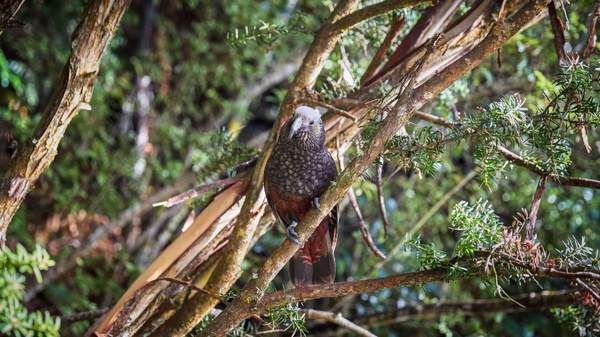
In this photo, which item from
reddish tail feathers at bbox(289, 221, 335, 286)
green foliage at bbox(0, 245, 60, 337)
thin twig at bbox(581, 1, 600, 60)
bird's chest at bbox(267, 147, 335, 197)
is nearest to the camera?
A: green foliage at bbox(0, 245, 60, 337)

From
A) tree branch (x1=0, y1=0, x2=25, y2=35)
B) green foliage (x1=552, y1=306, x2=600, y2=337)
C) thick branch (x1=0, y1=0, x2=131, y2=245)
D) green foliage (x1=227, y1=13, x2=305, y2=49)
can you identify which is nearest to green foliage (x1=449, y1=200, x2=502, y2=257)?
green foliage (x1=552, y1=306, x2=600, y2=337)

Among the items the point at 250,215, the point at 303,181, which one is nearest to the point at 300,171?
the point at 303,181

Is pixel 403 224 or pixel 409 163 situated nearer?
pixel 409 163

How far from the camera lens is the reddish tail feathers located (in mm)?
2268

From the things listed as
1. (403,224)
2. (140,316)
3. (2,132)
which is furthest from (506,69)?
(2,132)

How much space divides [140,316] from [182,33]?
3223mm

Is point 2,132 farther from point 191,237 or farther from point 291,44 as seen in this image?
point 191,237

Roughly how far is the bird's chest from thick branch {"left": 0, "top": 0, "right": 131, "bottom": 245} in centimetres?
69

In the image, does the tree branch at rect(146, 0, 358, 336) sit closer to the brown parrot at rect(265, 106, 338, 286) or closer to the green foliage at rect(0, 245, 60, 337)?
the brown parrot at rect(265, 106, 338, 286)

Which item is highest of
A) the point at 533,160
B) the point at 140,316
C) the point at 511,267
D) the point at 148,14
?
the point at 148,14

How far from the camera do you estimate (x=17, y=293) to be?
118 centimetres

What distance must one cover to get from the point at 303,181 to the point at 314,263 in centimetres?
34

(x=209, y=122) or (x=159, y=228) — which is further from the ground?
(x=209, y=122)

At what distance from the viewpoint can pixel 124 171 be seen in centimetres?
409
